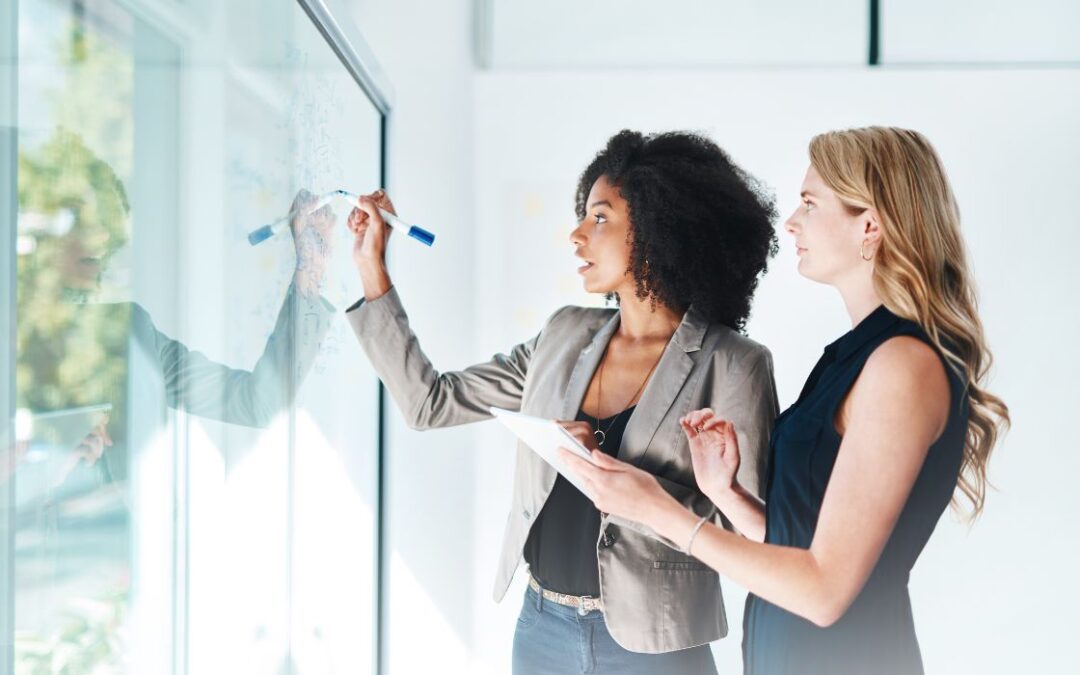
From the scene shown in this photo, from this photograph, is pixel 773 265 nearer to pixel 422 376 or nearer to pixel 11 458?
pixel 422 376

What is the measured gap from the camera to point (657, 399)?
1.31 m

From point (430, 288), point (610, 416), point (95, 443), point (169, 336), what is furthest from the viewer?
point (430, 288)

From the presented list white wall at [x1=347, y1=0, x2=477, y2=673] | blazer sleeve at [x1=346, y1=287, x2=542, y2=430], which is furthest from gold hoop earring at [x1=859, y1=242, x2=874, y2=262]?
white wall at [x1=347, y1=0, x2=477, y2=673]

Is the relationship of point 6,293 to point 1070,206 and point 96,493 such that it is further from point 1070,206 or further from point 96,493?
point 1070,206

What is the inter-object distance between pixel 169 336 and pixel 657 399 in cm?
78

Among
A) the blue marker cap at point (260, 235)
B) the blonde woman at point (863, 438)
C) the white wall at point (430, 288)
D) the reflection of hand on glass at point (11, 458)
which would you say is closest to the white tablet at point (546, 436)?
the blonde woman at point (863, 438)

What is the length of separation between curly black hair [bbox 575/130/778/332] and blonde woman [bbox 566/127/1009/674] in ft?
0.79

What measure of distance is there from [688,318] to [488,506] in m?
1.01

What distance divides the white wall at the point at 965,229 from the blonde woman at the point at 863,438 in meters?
0.93

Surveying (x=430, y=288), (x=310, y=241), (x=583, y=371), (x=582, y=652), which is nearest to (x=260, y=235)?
(x=310, y=241)

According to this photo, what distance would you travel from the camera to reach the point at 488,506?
7.12 ft

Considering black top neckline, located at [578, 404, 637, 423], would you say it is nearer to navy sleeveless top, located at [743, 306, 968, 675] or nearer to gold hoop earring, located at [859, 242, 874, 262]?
navy sleeveless top, located at [743, 306, 968, 675]

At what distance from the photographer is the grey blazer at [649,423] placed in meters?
1.29

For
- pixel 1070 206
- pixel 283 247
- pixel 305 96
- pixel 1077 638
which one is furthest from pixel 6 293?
pixel 1077 638
